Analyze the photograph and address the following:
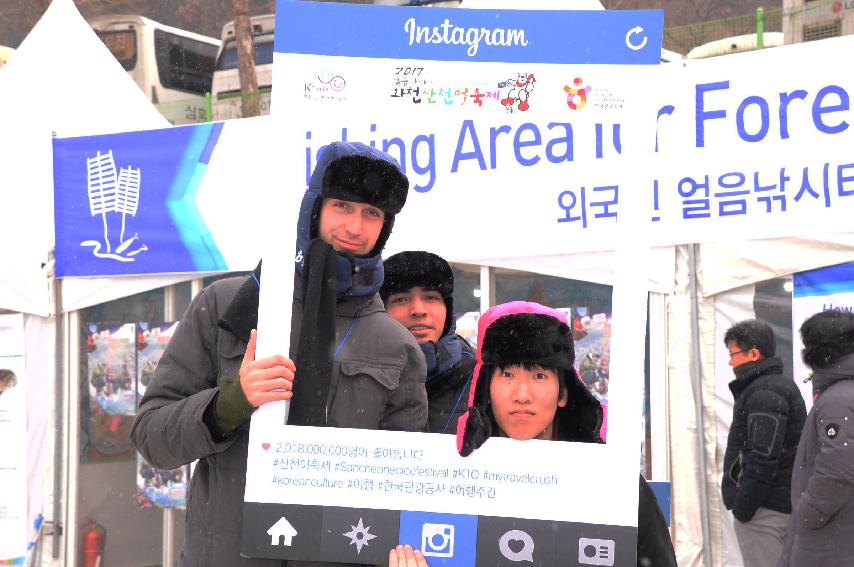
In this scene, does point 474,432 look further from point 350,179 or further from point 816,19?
point 816,19

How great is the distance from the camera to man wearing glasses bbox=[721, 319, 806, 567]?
18.2 ft

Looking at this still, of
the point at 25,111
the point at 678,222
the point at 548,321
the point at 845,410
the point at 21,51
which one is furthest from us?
the point at 21,51

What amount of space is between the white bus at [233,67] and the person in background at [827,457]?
1373 centimetres

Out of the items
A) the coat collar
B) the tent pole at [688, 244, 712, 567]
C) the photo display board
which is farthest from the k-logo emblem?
the photo display board

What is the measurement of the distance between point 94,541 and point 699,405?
4209 mm

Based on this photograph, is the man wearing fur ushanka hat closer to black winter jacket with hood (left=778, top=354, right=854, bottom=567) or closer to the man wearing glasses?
black winter jacket with hood (left=778, top=354, right=854, bottom=567)

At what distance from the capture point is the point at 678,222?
5.93m

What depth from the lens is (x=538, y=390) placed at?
245cm

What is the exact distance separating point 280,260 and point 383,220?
0.93ft

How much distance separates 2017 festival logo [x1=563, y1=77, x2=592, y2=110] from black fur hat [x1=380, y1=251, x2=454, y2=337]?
1285 mm

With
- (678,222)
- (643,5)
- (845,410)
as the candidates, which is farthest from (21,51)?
(643,5)

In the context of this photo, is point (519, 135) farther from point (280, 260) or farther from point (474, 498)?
point (474, 498)

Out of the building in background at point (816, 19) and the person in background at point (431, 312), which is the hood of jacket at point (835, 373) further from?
the building in background at point (816, 19)

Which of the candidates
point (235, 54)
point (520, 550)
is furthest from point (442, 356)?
point (235, 54)
